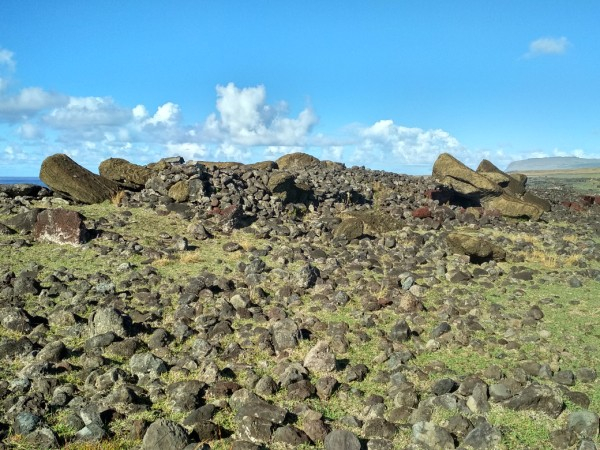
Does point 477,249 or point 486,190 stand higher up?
point 486,190

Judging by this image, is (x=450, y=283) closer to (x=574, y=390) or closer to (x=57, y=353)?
(x=574, y=390)

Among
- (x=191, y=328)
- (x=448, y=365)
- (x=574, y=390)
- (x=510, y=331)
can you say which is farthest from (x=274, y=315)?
(x=574, y=390)

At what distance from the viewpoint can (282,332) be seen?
8.63 m

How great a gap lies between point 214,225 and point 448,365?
10872mm

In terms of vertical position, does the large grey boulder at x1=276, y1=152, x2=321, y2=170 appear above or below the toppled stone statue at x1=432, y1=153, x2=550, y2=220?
above

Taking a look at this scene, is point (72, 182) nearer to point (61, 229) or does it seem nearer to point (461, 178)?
point (61, 229)

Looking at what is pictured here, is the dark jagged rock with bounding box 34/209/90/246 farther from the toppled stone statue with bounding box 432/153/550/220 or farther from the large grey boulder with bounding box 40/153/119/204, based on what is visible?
the toppled stone statue with bounding box 432/153/550/220

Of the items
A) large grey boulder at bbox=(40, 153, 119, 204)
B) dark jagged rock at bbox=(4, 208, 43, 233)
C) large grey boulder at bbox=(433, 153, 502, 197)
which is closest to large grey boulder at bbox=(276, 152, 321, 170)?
large grey boulder at bbox=(433, 153, 502, 197)

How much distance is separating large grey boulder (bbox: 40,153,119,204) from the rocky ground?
0.54 m

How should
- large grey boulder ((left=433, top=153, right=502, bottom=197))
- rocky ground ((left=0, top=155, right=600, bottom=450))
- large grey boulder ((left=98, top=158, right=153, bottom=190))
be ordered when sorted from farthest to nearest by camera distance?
large grey boulder ((left=433, top=153, right=502, bottom=197))
large grey boulder ((left=98, top=158, right=153, bottom=190))
rocky ground ((left=0, top=155, right=600, bottom=450))

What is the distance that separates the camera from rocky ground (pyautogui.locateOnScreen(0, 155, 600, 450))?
605 cm

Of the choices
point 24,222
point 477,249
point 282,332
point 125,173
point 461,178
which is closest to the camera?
point 282,332

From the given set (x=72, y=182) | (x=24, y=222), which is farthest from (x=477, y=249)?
(x=72, y=182)

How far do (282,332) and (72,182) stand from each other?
1389 cm
